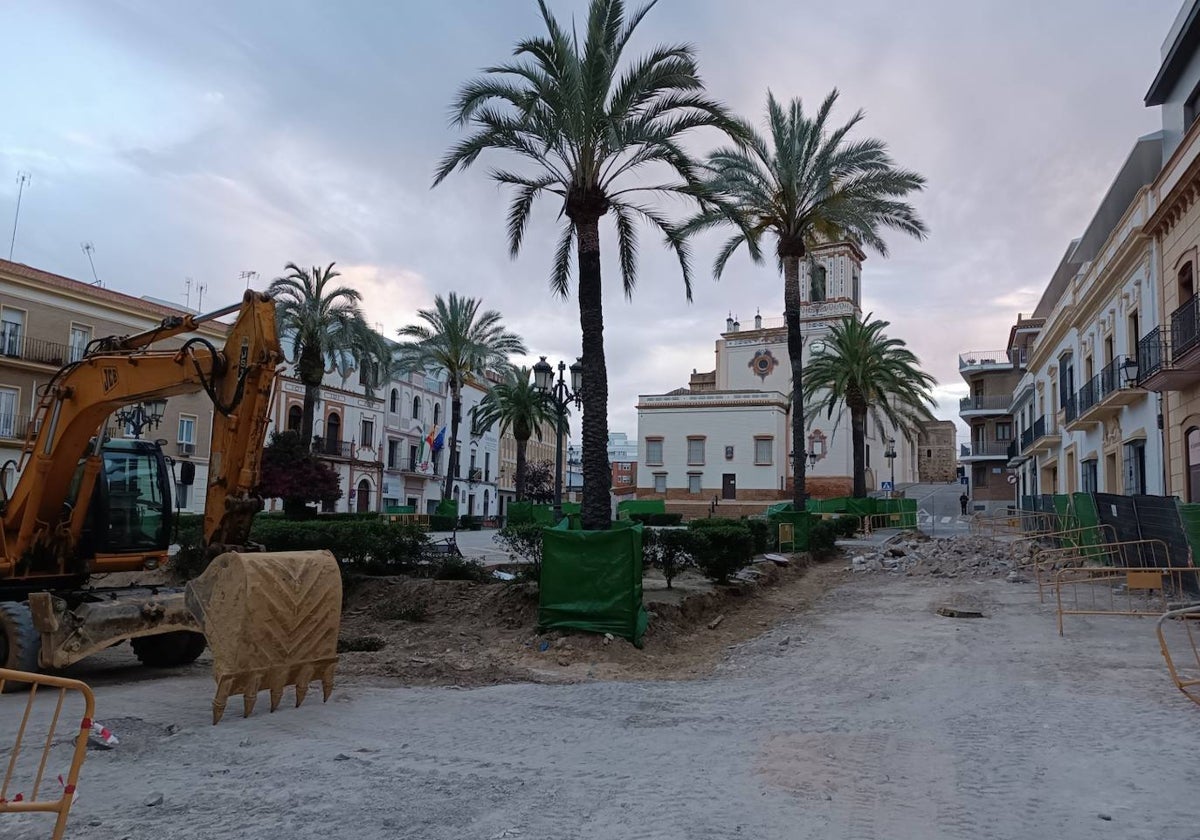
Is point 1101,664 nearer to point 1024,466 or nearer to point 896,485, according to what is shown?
point 1024,466

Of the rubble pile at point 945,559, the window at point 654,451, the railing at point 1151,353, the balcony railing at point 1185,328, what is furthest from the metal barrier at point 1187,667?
the window at point 654,451

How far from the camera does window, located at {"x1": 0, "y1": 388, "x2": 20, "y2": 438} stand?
33719mm

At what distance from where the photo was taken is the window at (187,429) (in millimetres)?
40375

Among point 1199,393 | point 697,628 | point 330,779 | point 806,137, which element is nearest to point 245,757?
point 330,779

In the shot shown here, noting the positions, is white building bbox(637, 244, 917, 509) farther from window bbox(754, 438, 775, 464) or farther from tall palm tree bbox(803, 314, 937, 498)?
tall palm tree bbox(803, 314, 937, 498)

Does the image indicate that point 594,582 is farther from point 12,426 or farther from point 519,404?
point 519,404

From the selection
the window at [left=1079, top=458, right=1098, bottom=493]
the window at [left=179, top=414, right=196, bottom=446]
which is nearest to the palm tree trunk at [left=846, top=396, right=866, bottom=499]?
the window at [left=1079, top=458, right=1098, bottom=493]

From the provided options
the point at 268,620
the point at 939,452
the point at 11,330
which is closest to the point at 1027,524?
the point at 268,620

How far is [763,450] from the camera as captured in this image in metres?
59.0

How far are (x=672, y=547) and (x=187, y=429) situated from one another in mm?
34065

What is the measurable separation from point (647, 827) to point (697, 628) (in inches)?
313

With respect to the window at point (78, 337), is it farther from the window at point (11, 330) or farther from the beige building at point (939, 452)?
the beige building at point (939, 452)

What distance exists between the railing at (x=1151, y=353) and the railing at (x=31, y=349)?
37.4 m

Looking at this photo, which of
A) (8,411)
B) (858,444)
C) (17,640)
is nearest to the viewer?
(17,640)
